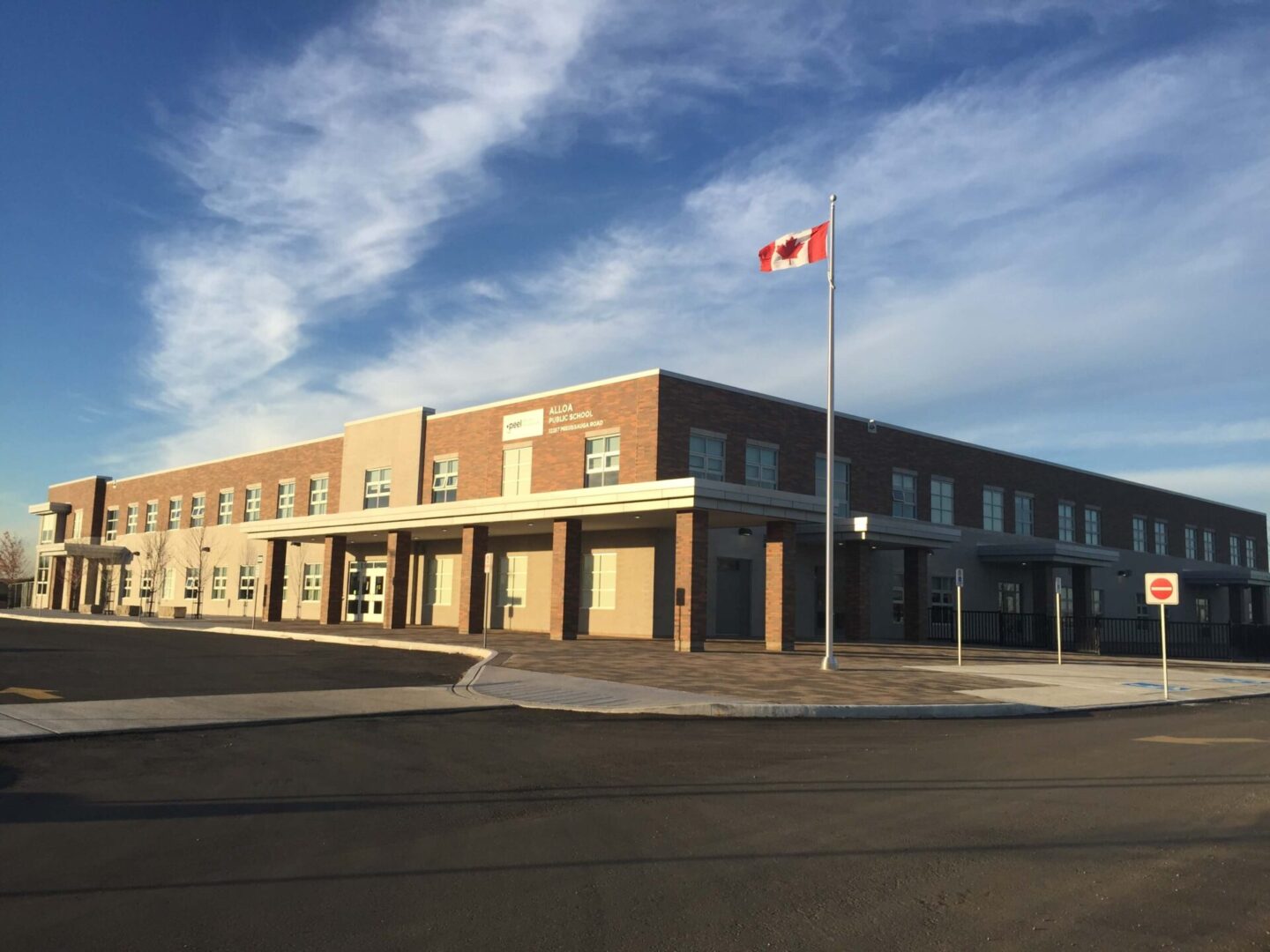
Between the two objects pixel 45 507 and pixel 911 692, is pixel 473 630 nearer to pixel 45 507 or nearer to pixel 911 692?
pixel 911 692

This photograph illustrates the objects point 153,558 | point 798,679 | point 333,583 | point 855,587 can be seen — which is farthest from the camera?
point 153,558

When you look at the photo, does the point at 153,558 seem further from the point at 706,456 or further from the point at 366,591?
the point at 706,456

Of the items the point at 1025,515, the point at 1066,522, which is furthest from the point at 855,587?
the point at 1066,522

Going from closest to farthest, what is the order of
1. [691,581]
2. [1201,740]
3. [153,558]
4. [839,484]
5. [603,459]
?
[1201,740]
[691,581]
[603,459]
[839,484]
[153,558]

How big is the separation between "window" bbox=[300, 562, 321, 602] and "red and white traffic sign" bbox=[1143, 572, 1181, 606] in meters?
37.9

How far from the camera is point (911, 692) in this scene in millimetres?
18500

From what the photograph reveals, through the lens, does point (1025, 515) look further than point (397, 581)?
Yes

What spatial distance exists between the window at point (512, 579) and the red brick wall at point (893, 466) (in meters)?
8.13

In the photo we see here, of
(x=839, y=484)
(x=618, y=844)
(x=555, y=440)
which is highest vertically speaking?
(x=555, y=440)

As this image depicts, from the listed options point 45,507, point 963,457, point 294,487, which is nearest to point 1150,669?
point 963,457

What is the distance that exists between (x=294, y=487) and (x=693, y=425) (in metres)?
26.0

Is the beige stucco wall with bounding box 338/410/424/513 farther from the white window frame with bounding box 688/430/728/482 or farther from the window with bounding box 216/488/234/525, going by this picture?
the white window frame with bounding box 688/430/728/482

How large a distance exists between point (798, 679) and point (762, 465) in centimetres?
1793

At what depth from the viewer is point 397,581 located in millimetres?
39219
